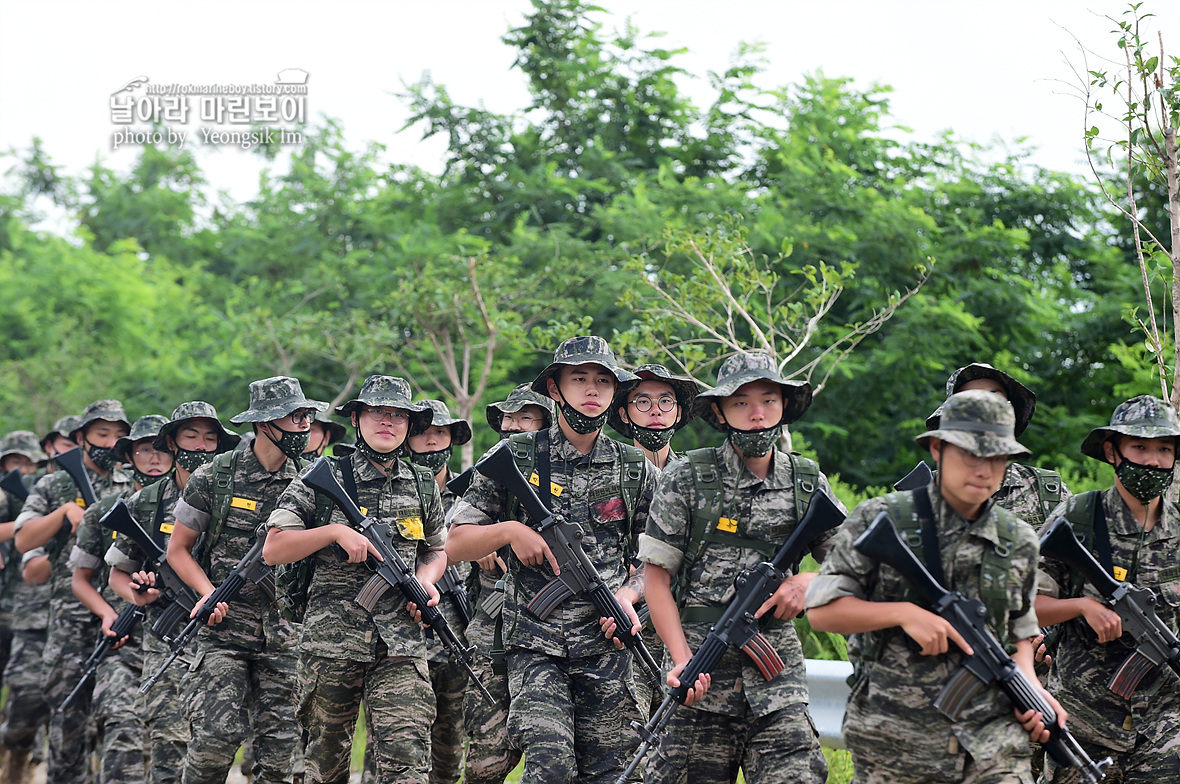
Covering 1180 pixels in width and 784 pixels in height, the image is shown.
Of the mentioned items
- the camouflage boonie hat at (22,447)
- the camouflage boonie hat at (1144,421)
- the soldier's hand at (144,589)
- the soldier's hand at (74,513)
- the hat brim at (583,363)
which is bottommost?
the soldier's hand at (144,589)

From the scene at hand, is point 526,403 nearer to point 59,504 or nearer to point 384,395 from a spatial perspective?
point 384,395

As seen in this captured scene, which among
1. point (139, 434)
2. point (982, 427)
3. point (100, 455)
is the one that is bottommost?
point (100, 455)

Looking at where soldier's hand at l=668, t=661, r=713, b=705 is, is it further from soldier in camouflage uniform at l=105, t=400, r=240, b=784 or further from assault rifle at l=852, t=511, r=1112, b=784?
soldier in camouflage uniform at l=105, t=400, r=240, b=784

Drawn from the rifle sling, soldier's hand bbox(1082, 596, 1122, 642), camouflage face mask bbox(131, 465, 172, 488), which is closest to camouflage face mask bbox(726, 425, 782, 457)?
the rifle sling

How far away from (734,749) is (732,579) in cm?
68

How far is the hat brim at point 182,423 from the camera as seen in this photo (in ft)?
24.9

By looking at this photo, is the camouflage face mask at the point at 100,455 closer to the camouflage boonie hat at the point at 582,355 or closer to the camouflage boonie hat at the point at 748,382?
the camouflage boonie hat at the point at 582,355

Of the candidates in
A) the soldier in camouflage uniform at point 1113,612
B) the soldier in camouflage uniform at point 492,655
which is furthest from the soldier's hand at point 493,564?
the soldier in camouflage uniform at point 1113,612

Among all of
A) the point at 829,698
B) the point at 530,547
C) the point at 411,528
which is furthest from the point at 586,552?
the point at 829,698

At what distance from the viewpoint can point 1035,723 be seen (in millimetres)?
3836

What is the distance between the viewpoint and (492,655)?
6645 mm

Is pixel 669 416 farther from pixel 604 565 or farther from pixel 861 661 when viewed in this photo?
pixel 861 661

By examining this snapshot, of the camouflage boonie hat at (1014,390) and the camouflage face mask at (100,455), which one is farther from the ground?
the camouflage boonie hat at (1014,390)

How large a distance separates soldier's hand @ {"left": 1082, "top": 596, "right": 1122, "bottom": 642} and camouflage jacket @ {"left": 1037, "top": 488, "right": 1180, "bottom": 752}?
0.10 metres
